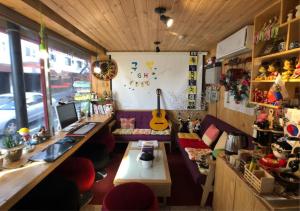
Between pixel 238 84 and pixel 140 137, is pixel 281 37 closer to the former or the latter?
pixel 238 84

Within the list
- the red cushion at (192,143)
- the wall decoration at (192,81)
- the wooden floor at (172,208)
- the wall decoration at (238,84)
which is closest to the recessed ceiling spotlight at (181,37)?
the wall decoration at (238,84)

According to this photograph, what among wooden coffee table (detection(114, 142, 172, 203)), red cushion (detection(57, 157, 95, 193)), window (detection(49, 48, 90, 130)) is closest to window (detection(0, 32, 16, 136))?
window (detection(49, 48, 90, 130))

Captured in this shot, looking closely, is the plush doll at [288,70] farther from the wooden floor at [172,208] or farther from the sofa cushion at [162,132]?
the sofa cushion at [162,132]

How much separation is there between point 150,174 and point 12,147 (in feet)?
4.45

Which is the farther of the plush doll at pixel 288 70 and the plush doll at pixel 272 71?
the plush doll at pixel 272 71

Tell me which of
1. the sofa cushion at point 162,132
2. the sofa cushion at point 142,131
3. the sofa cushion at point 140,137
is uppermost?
the sofa cushion at point 142,131

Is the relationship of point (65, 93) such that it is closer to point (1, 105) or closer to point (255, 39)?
point (1, 105)

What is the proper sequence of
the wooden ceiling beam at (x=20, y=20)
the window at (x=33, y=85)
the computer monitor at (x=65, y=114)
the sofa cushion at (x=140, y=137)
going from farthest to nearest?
the sofa cushion at (x=140, y=137), the computer monitor at (x=65, y=114), the window at (x=33, y=85), the wooden ceiling beam at (x=20, y=20)

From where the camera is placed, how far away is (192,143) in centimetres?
315

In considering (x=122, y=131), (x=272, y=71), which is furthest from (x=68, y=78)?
(x=272, y=71)

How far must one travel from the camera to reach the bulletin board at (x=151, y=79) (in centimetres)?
420

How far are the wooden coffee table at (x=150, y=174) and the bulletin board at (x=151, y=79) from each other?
6.20 feet

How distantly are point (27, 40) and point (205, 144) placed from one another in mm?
2951

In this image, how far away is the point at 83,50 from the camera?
3656 mm
